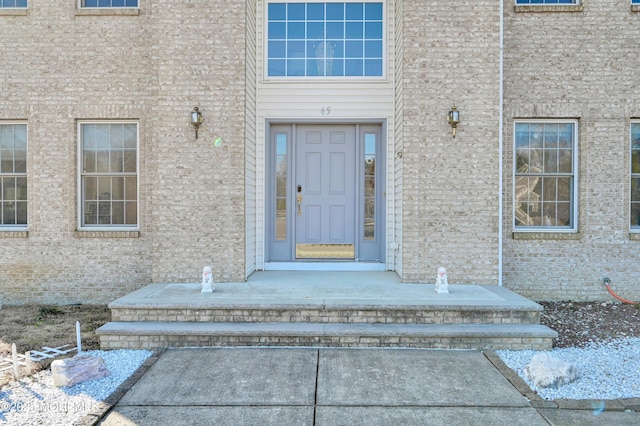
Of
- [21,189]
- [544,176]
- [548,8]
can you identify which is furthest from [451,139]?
[21,189]

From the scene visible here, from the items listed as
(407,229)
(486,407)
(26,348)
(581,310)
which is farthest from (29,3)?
(581,310)

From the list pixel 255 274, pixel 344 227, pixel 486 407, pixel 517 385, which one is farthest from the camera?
pixel 344 227

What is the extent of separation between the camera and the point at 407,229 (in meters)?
6.18

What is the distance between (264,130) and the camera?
23.0 feet

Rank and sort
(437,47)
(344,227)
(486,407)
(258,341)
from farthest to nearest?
(344,227), (437,47), (258,341), (486,407)

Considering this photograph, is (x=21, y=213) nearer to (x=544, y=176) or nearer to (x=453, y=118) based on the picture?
(x=453, y=118)

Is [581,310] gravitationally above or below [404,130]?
below

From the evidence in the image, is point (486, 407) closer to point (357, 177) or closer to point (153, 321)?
point (153, 321)

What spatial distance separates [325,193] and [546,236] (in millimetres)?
3480

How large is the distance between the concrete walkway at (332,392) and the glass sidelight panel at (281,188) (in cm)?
282

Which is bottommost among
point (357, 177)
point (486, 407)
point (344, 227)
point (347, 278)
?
point (486, 407)

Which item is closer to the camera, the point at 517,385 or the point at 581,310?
the point at 517,385

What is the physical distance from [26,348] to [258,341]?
258cm

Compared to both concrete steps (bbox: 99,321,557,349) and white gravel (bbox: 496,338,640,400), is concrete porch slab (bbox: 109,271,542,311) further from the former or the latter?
white gravel (bbox: 496,338,640,400)
